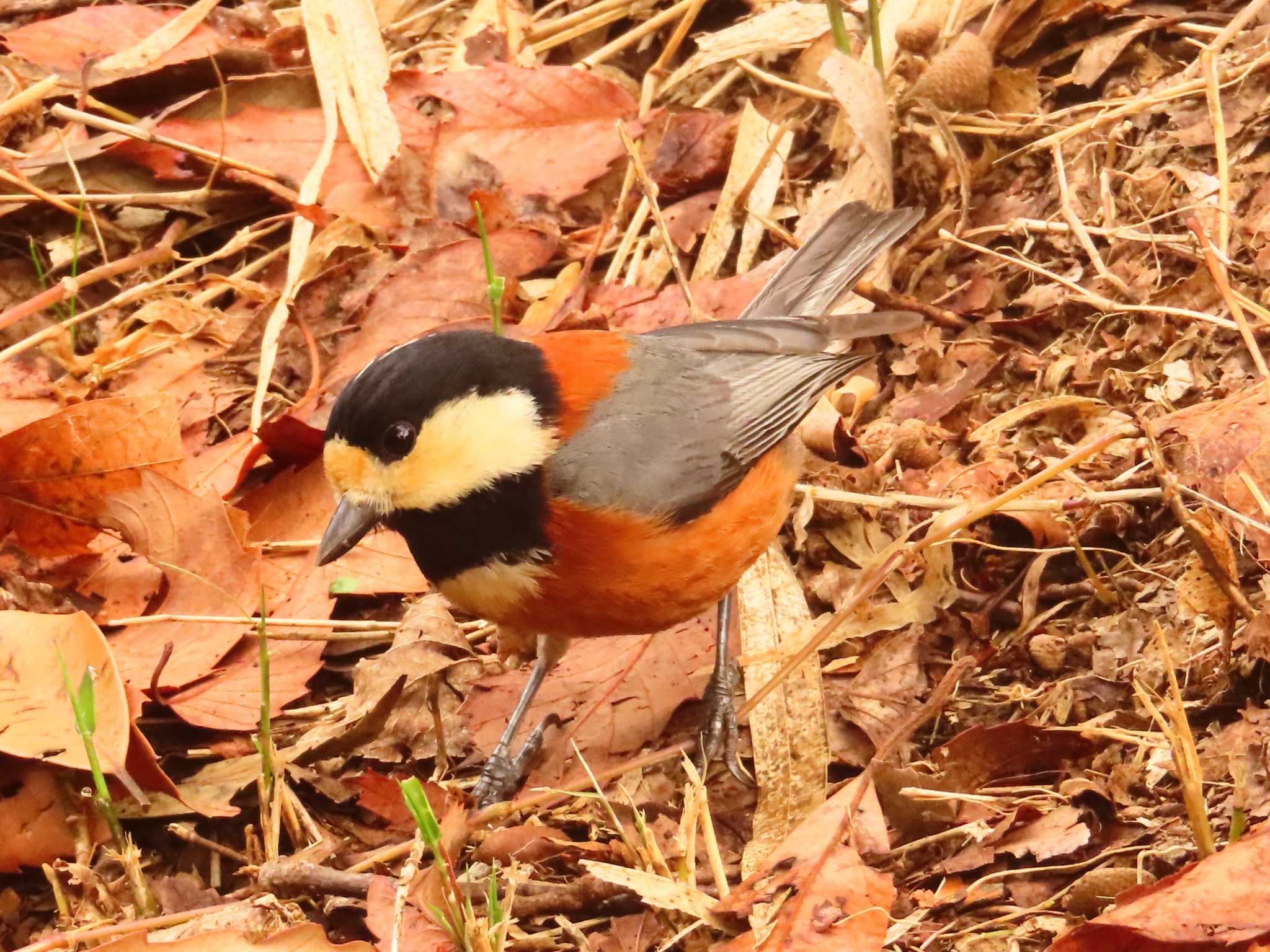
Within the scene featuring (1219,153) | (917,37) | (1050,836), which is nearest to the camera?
(1050,836)

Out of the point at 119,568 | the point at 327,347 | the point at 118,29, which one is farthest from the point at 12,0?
the point at 119,568

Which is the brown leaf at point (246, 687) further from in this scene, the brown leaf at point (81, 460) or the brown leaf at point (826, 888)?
the brown leaf at point (826, 888)

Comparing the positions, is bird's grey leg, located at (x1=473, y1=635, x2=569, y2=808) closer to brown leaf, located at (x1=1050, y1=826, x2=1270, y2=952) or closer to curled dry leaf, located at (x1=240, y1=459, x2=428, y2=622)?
curled dry leaf, located at (x1=240, y1=459, x2=428, y2=622)

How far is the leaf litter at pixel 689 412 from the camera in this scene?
3121 mm

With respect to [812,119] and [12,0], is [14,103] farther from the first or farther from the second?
[812,119]

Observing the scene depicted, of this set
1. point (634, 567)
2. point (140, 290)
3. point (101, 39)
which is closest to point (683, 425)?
point (634, 567)

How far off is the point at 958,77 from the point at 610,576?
262 centimetres

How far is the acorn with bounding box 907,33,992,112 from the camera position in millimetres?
4977

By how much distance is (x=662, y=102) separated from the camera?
5684mm

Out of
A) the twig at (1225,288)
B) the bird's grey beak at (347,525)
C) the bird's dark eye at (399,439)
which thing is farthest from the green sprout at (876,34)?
the bird's grey beak at (347,525)

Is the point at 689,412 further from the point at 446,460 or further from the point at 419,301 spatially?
the point at 419,301

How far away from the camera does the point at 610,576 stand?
3.35 meters

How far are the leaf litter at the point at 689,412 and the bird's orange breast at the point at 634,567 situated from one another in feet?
1.02

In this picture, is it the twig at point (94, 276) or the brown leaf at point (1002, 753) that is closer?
the brown leaf at point (1002, 753)
